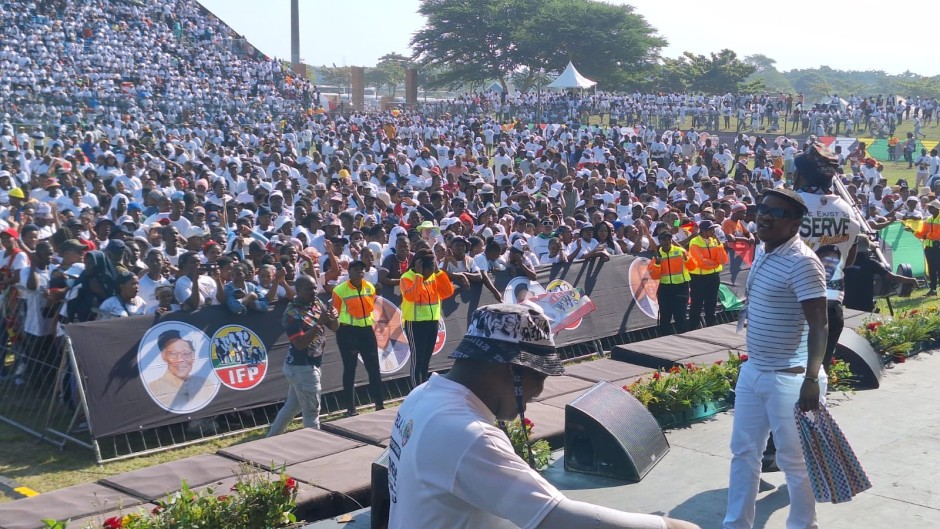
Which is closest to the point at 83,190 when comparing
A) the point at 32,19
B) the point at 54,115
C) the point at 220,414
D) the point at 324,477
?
the point at 220,414

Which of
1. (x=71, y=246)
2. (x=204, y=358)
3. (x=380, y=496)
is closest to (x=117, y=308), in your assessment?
(x=204, y=358)

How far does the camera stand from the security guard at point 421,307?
407 inches

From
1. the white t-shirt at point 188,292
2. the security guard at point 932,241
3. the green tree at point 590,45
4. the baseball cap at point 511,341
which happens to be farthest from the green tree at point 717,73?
the baseball cap at point 511,341

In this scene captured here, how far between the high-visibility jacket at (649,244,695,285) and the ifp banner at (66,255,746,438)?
Answer: 1.87 m

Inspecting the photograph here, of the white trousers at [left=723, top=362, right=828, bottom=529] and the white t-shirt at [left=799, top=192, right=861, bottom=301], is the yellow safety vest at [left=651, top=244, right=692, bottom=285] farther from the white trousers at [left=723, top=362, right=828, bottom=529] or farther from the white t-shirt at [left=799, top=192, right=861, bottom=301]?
the white trousers at [left=723, top=362, right=828, bottom=529]

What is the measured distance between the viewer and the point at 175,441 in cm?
934

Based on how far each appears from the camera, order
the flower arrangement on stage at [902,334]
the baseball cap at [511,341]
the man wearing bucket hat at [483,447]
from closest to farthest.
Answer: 1. the man wearing bucket hat at [483,447]
2. the baseball cap at [511,341]
3. the flower arrangement on stage at [902,334]

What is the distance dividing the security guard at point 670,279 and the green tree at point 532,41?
53.1 metres

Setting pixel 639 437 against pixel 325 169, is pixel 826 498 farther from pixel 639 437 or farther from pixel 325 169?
pixel 325 169

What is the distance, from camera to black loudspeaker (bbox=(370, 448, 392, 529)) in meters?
4.91

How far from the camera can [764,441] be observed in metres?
5.73

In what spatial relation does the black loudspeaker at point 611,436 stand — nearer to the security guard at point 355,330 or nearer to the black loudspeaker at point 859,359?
the black loudspeaker at point 859,359

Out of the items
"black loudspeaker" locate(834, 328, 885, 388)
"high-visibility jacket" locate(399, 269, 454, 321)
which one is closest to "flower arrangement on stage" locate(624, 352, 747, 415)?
"black loudspeaker" locate(834, 328, 885, 388)

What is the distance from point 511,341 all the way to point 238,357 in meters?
7.25
